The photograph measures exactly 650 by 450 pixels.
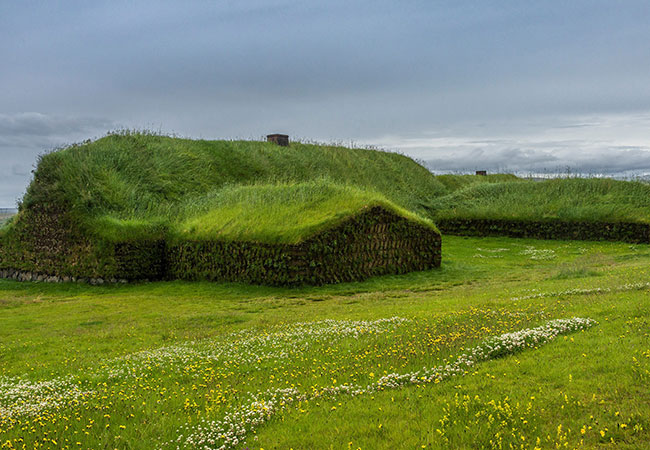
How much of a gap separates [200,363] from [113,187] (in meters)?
23.5

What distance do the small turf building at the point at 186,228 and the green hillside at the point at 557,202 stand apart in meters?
18.0

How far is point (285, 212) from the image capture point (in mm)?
25922

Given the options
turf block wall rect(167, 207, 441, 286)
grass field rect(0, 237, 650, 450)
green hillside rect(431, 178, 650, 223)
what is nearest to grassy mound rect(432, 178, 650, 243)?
green hillside rect(431, 178, 650, 223)

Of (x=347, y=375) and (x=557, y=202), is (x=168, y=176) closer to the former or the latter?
(x=557, y=202)

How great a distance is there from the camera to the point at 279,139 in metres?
51.6

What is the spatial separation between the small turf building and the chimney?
46.5 ft

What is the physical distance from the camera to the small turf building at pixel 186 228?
79.4 feet

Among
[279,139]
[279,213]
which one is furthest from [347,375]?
[279,139]

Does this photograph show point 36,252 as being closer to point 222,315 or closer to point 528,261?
point 222,315

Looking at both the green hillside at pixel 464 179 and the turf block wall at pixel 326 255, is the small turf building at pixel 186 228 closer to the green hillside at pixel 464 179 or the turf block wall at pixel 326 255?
the turf block wall at pixel 326 255

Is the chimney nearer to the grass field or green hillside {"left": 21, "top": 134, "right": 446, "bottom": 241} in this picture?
green hillside {"left": 21, "top": 134, "right": 446, "bottom": 241}

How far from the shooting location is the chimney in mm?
51406

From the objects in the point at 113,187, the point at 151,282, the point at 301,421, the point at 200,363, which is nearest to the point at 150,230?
the point at 151,282

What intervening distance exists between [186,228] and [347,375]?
20.1 m
